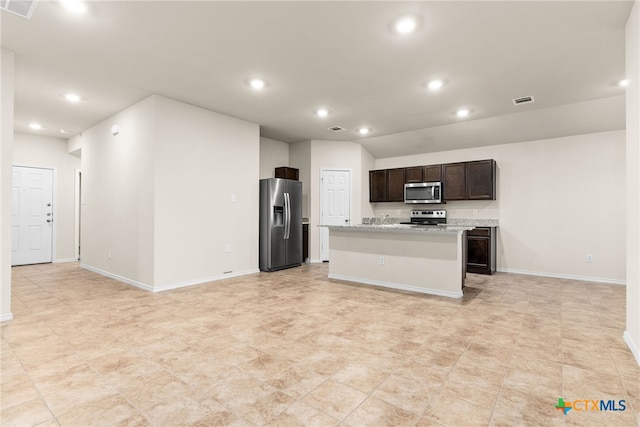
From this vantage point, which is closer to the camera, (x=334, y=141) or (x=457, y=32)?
(x=457, y=32)

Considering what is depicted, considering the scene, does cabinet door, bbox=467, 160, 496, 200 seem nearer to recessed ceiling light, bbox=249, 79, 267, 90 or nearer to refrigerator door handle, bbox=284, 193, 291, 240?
refrigerator door handle, bbox=284, 193, 291, 240

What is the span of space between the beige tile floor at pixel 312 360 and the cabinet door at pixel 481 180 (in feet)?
7.54

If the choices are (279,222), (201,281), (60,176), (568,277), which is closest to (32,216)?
(60,176)

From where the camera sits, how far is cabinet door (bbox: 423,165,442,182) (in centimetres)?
633

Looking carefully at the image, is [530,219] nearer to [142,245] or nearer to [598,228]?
[598,228]

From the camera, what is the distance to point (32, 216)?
6523mm

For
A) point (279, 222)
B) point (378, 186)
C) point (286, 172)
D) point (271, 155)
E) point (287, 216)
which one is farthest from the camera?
point (378, 186)

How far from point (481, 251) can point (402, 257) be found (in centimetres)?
212

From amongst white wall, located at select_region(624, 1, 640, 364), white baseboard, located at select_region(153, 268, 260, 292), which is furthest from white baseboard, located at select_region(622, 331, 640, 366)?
white baseboard, located at select_region(153, 268, 260, 292)

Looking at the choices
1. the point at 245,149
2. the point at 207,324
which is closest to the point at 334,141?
the point at 245,149

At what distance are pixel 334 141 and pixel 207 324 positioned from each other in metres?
4.99

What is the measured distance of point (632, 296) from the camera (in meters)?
2.41

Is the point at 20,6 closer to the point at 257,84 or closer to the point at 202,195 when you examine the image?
the point at 257,84

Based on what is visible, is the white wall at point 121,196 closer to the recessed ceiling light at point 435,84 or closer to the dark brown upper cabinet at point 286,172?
the dark brown upper cabinet at point 286,172
